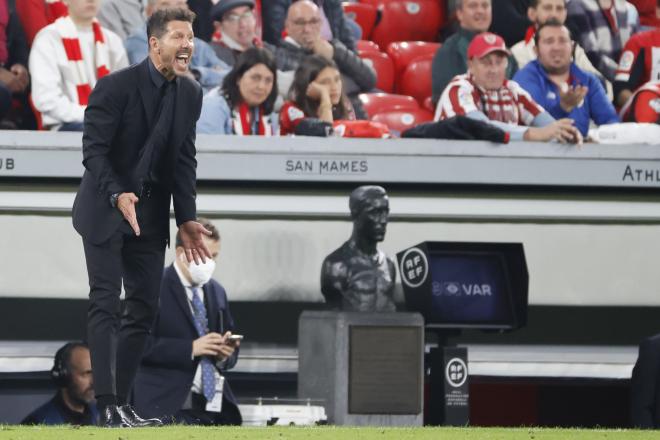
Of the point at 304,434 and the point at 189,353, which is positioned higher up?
the point at 304,434

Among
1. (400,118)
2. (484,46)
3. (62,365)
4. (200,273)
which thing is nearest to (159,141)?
(200,273)

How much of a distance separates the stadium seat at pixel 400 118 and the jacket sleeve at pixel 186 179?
470 centimetres

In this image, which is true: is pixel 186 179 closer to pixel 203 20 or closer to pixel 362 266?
pixel 362 266

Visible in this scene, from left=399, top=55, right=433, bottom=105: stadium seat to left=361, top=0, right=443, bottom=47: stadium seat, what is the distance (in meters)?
0.91

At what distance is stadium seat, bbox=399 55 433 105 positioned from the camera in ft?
36.2

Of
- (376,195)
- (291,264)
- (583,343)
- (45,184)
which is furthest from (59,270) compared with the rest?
(583,343)

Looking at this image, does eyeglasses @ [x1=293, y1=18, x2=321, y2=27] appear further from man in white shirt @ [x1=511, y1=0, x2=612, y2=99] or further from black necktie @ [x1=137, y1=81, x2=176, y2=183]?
black necktie @ [x1=137, y1=81, x2=176, y2=183]

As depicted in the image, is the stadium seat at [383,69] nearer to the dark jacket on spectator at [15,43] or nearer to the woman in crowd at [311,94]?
the woman in crowd at [311,94]

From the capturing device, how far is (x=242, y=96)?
8.53 meters

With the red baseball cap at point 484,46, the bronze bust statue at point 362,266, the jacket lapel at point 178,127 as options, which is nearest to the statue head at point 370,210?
the bronze bust statue at point 362,266

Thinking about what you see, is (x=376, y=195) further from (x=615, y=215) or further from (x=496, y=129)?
(x=615, y=215)

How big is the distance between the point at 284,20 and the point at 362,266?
8.66ft

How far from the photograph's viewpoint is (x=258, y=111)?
8.69m

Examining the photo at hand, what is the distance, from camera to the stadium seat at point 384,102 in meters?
10.2
